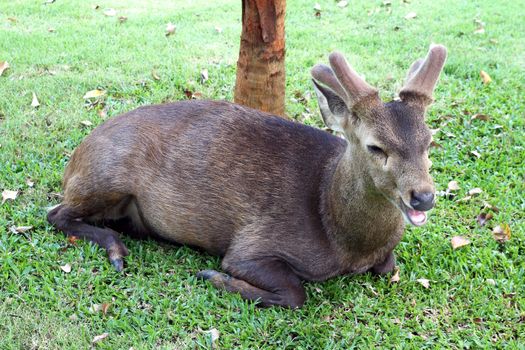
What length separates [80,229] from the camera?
4.65 metres

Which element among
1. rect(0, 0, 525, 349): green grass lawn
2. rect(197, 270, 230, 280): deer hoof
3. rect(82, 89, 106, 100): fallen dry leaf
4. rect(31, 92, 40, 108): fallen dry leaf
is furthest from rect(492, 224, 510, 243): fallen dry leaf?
rect(31, 92, 40, 108): fallen dry leaf

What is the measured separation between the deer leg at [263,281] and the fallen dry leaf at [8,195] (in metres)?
1.73

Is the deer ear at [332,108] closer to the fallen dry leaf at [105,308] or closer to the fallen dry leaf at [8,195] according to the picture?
the fallen dry leaf at [105,308]

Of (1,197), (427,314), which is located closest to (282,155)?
(427,314)

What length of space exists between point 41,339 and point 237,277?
1.27 metres

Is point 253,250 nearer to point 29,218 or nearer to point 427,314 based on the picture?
point 427,314

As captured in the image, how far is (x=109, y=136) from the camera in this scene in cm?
466

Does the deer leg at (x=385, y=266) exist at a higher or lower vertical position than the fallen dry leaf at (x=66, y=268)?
higher

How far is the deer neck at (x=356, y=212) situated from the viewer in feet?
13.0

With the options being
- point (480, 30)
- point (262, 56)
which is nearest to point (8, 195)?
point (262, 56)

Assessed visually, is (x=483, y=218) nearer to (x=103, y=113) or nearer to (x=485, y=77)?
(x=485, y=77)

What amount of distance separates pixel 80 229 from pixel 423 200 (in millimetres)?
2506

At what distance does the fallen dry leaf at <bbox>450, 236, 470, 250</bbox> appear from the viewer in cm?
468

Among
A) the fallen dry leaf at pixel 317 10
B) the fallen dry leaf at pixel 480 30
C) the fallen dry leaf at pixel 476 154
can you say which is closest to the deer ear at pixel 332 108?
the fallen dry leaf at pixel 476 154
